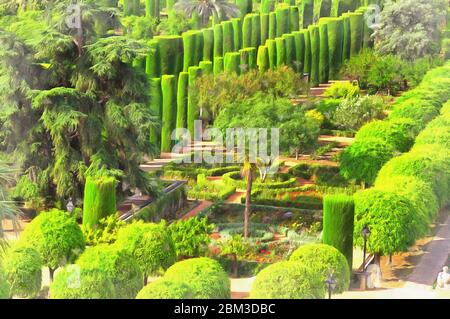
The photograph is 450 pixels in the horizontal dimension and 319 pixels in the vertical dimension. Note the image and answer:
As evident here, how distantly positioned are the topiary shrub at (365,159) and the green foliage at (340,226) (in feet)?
23.9

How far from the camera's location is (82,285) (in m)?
30.3

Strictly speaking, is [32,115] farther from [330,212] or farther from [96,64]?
[330,212]

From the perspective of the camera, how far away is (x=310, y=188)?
4091 centimetres

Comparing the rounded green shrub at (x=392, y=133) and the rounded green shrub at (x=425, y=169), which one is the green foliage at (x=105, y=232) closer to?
the rounded green shrub at (x=425, y=169)

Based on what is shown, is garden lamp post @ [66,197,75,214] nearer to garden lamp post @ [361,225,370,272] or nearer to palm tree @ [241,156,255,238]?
palm tree @ [241,156,255,238]

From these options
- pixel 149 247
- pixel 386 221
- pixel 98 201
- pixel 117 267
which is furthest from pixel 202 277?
pixel 386 221

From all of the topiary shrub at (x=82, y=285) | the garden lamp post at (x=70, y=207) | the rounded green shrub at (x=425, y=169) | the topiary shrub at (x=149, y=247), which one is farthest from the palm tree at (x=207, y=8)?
the topiary shrub at (x=82, y=285)

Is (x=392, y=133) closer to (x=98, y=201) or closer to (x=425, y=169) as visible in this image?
(x=425, y=169)

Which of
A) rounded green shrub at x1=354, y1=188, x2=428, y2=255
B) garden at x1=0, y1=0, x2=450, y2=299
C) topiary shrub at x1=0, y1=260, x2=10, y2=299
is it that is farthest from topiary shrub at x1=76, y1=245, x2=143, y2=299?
rounded green shrub at x1=354, y1=188, x2=428, y2=255

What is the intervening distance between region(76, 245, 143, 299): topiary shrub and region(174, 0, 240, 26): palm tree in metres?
24.3

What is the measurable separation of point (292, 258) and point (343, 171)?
9535 mm

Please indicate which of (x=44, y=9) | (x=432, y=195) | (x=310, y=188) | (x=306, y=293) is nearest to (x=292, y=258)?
(x=306, y=293)

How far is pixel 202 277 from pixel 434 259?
7.86 m

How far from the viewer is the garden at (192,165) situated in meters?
31.5
